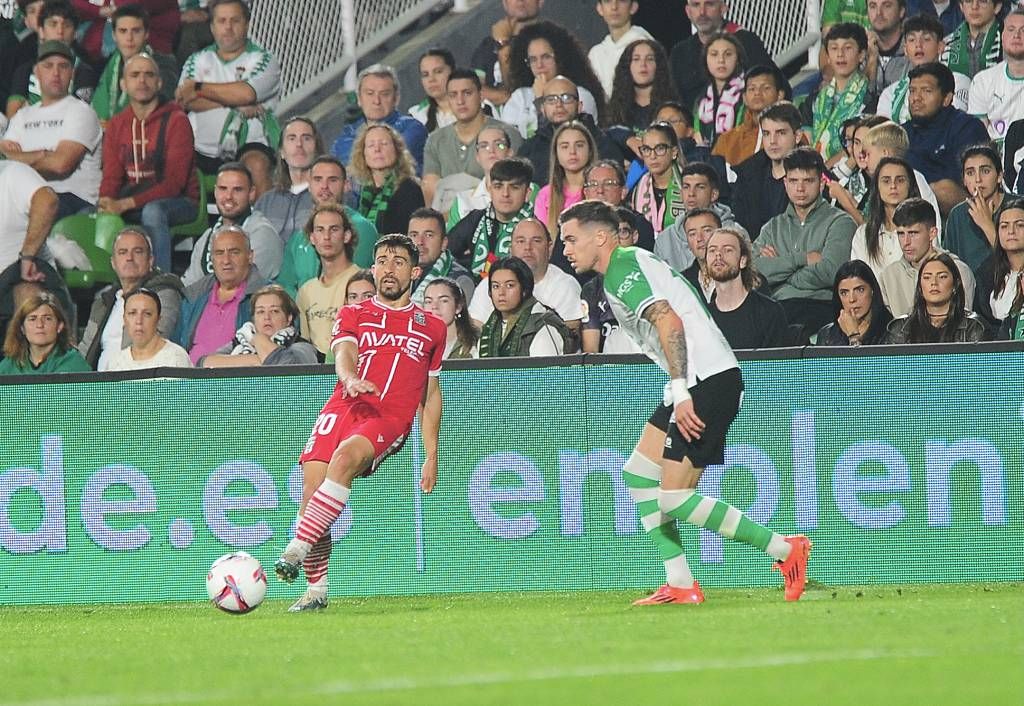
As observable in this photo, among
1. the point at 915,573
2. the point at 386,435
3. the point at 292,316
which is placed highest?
the point at 292,316

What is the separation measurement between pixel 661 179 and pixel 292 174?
352 centimetres

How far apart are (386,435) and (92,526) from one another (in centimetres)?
257

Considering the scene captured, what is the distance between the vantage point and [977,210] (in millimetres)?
12539

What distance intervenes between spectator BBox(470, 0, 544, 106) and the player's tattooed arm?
730cm

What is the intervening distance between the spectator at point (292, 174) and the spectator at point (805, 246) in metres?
4.37

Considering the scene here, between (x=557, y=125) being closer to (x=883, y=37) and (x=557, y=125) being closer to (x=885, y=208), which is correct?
(x=883, y=37)

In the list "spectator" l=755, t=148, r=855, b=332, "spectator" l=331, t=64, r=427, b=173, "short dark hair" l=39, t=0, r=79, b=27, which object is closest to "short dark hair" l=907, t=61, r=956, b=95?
"spectator" l=755, t=148, r=855, b=332

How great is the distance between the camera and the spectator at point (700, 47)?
621 inches

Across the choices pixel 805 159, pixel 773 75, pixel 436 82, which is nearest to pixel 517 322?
pixel 805 159

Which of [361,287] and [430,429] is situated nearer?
[430,429]

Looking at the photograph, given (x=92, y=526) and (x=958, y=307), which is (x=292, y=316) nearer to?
(x=92, y=526)

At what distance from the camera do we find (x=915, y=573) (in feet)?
35.5

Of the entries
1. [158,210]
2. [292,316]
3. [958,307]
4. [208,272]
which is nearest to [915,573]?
[958,307]

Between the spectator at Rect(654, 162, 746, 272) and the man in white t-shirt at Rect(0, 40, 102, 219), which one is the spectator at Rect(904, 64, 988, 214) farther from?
the man in white t-shirt at Rect(0, 40, 102, 219)
